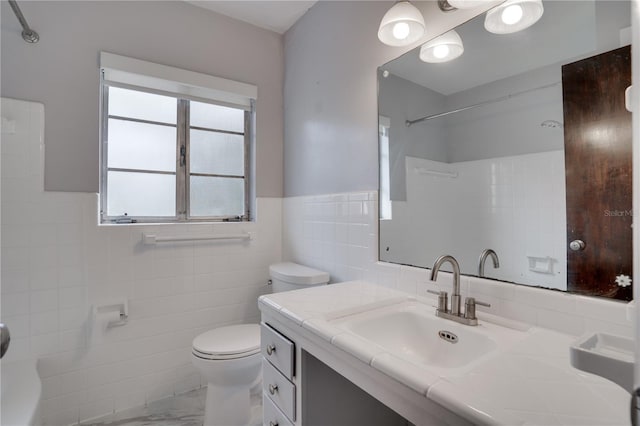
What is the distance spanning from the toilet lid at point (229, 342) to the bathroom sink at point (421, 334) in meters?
0.71

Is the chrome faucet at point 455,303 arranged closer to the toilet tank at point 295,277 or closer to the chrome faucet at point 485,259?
the chrome faucet at point 485,259

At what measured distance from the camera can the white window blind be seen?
176 cm

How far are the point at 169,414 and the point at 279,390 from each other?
3.36ft

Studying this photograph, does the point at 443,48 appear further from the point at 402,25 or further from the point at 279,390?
the point at 279,390

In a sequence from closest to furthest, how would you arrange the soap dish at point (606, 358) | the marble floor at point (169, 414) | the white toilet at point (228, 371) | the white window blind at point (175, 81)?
the soap dish at point (606, 358), the white toilet at point (228, 371), the marble floor at point (169, 414), the white window blind at point (175, 81)

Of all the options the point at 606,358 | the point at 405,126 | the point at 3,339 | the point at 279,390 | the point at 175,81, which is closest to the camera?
the point at 606,358

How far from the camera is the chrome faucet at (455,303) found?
993 mm

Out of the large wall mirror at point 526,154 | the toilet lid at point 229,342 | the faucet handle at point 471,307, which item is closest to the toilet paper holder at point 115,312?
the toilet lid at point 229,342

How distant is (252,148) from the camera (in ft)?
7.41

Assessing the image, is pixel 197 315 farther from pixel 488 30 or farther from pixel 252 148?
pixel 488 30

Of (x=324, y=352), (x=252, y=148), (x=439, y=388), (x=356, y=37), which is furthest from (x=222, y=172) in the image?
(x=439, y=388)

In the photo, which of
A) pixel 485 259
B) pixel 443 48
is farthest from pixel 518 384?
pixel 443 48

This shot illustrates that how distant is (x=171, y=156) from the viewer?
2020 mm

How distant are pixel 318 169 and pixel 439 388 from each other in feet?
4.80
